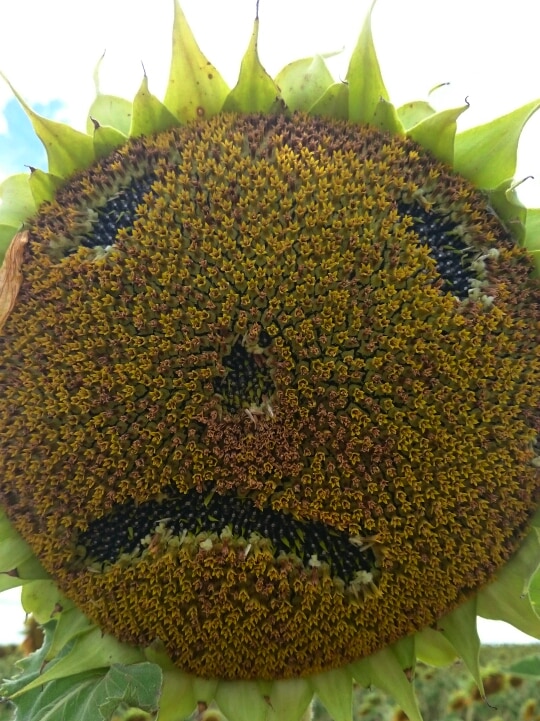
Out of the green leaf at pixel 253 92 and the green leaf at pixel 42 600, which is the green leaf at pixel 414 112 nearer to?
the green leaf at pixel 253 92

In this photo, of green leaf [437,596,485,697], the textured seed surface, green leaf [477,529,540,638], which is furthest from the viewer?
green leaf [437,596,485,697]

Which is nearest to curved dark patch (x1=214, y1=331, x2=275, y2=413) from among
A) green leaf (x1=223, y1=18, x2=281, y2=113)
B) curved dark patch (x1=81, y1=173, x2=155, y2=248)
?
curved dark patch (x1=81, y1=173, x2=155, y2=248)

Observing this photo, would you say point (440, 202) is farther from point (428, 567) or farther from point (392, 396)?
point (428, 567)

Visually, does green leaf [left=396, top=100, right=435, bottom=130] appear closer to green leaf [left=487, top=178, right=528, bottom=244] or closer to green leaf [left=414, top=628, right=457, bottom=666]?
green leaf [left=487, top=178, right=528, bottom=244]

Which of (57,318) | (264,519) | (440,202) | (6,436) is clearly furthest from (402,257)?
(6,436)

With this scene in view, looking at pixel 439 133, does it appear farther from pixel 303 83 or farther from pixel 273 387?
pixel 273 387

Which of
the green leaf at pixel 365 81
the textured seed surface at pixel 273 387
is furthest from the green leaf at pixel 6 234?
the green leaf at pixel 365 81

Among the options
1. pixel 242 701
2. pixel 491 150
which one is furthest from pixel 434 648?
pixel 491 150
